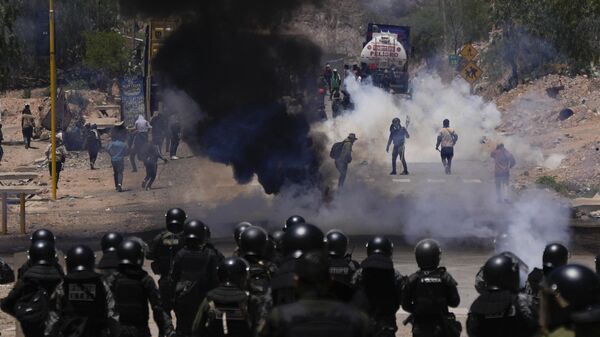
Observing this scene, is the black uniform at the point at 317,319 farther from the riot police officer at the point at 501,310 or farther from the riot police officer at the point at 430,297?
the riot police officer at the point at 430,297

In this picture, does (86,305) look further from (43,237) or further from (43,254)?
(43,237)

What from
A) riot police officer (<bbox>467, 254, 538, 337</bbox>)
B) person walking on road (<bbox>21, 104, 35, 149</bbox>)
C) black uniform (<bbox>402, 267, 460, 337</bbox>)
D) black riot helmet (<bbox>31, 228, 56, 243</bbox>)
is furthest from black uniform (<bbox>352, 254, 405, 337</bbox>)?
person walking on road (<bbox>21, 104, 35, 149</bbox>)

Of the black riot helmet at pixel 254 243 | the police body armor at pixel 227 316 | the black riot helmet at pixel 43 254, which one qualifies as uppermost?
the black riot helmet at pixel 254 243

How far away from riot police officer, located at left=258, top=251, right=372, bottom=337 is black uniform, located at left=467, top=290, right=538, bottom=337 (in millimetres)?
2211

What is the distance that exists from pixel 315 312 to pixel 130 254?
3443 mm

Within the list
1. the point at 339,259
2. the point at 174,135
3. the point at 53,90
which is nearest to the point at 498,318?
the point at 339,259

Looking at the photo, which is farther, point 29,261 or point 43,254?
point 29,261

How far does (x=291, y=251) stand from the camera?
22.2 ft

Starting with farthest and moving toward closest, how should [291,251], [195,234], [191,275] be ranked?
1. [195,234]
2. [191,275]
3. [291,251]

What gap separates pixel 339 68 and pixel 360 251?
2881cm

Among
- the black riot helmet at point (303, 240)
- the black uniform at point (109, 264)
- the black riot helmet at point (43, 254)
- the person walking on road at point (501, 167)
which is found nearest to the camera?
the black riot helmet at point (303, 240)

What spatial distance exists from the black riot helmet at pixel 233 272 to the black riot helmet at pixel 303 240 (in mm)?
736

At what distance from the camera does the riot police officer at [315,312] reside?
4.95 m

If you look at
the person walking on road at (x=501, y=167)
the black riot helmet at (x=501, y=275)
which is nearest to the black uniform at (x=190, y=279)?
the black riot helmet at (x=501, y=275)
